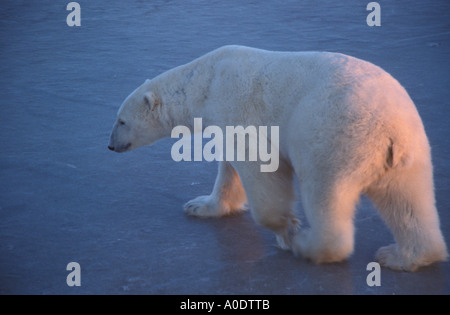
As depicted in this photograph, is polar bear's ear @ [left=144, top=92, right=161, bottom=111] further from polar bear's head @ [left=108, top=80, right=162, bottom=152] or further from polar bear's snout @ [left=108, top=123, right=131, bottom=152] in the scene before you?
polar bear's snout @ [left=108, top=123, right=131, bottom=152]

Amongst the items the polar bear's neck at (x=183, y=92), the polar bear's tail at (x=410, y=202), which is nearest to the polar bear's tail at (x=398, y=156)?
the polar bear's tail at (x=410, y=202)

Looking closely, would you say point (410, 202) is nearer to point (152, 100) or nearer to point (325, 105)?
point (325, 105)

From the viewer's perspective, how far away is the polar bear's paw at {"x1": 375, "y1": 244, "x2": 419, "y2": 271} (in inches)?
117

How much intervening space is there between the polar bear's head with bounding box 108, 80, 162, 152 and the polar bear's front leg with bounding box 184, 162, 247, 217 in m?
0.46

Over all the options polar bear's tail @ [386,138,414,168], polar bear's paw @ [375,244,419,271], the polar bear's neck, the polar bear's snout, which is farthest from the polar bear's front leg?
polar bear's tail @ [386,138,414,168]

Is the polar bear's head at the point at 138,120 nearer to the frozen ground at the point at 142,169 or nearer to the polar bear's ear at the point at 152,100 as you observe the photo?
the polar bear's ear at the point at 152,100

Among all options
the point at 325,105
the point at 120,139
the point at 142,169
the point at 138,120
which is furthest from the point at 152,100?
the point at 325,105

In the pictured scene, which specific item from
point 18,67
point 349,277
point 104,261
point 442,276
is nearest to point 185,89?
point 104,261

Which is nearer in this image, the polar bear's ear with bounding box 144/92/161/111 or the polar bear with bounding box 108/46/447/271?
the polar bear with bounding box 108/46/447/271

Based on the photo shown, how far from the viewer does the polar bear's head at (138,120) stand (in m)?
3.60

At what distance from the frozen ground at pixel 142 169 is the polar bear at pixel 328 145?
19cm

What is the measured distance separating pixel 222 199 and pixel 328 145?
1.15 meters

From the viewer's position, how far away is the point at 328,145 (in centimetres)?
275
